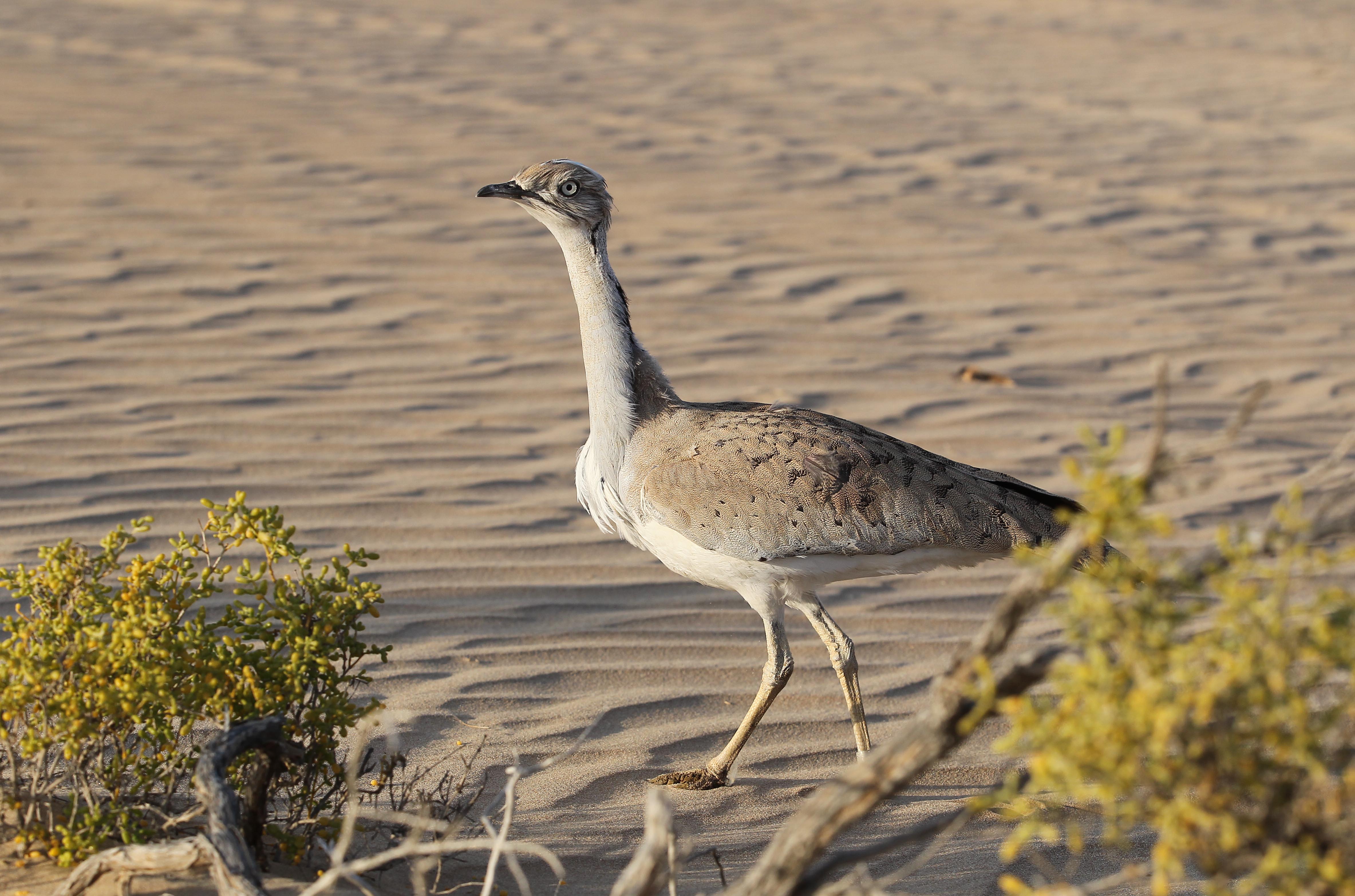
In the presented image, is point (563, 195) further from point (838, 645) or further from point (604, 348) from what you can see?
point (838, 645)

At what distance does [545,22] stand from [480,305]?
8762 millimetres

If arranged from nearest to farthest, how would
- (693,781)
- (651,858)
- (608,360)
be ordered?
(651,858) < (693,781) < (608,360)

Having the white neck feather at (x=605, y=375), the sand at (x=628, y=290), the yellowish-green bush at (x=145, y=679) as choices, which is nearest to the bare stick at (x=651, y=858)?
the yellowish-green bush at (x=145, y=679)

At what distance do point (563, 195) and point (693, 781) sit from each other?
1.91m

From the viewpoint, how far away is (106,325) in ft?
24.2

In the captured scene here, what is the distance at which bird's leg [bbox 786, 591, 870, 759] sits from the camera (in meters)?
4.30

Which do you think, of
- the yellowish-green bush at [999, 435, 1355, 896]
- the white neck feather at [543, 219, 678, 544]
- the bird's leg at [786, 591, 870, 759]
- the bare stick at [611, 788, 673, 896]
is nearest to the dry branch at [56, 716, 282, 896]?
the bare stick at [611, 788, 673, 896]

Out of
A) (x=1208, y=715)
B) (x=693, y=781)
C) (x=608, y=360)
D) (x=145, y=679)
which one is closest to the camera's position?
(x=1208, y=715)

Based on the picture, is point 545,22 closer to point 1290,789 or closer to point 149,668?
point 149,668

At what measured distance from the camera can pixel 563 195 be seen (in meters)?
4.63

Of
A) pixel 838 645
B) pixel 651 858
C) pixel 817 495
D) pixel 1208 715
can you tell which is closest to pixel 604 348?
pixel 817 495

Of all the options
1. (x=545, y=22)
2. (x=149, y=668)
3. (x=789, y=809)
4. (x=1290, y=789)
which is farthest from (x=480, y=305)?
(x=545, y=22)

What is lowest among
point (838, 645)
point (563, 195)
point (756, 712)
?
point (756, 712)

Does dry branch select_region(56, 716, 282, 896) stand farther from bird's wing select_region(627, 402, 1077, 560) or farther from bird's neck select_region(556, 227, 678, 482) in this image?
bird's neck select_region(556, 227, 678, 482)
